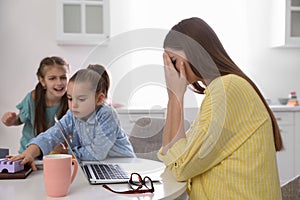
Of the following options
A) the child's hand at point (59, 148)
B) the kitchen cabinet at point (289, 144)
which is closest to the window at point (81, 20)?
the kitchen cabinet at point (289, 144)

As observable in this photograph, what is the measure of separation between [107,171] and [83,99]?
23 cm

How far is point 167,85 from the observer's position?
3.27 ft

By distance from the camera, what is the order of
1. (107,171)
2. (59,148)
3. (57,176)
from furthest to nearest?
(59,148), (107,171), (57,176)

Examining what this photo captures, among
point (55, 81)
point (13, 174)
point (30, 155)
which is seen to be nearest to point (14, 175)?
point (13, 174)

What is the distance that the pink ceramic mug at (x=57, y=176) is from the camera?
2.81 feet

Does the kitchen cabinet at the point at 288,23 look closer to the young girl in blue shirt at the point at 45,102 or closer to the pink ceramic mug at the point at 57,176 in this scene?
the young girl in blue shirt at the point at 45,102

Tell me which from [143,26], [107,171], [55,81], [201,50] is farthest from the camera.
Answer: [143,26]

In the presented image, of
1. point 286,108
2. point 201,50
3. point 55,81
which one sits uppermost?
point 201,50

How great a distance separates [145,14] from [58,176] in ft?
8.78

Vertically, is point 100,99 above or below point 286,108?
above

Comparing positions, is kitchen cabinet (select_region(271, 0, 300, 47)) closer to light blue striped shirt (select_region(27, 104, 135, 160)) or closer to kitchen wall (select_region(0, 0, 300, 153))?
kitchen wall (select_region(0, 0, 300, 153))

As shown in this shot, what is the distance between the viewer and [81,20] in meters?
3.00

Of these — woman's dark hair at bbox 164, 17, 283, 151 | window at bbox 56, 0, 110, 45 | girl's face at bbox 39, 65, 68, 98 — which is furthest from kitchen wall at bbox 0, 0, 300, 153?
woman's dark hair at bbox 164, 17, 283, 151

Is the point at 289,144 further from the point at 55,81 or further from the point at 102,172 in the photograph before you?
the point at 102,172
